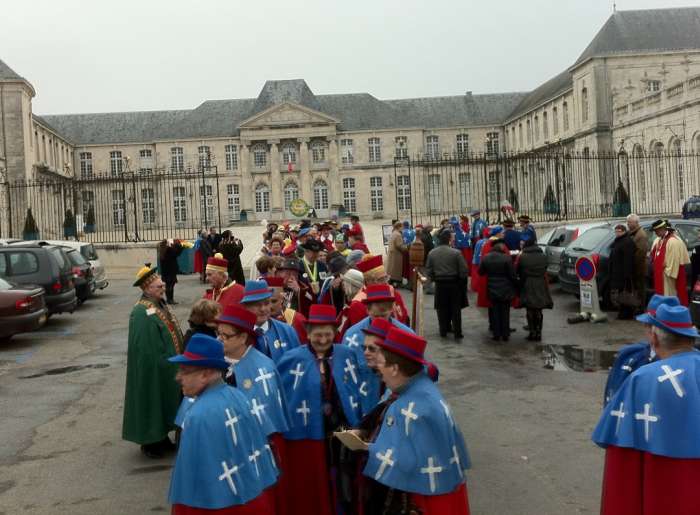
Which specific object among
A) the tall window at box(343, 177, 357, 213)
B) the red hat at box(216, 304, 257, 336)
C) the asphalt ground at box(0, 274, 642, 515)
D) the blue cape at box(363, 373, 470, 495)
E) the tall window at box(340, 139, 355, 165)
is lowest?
the asphalt ground at box(0, 274, 642, 515)

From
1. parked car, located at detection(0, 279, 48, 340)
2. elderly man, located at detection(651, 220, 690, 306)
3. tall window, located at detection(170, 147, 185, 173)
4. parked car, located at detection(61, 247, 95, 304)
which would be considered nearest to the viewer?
elderly man, located at detection(651, 220, 690, 306)

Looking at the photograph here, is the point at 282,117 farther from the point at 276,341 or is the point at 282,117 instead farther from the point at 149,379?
the point at 276,341

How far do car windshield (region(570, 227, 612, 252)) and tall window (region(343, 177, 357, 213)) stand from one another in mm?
51017

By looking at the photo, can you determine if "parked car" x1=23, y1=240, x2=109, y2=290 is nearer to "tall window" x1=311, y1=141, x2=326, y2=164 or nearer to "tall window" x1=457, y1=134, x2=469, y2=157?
"tall window" x1=311, y1=141, x2=326, y2=164

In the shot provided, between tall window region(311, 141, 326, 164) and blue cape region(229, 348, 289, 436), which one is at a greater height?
tall window region(311, 141, 326, 164)

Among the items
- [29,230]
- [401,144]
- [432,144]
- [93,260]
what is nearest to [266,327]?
[93,260]

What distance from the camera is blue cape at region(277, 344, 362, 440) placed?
464 centimetres

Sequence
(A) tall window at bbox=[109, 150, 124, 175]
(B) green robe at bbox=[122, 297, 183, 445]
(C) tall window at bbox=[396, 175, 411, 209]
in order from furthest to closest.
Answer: (A) tall window at bbox=[109, 150, 124, 175], (C) tall window at bbox=[396, 175, 411, 209], (B) green robe at bbox=[122, 297, 183, 445]

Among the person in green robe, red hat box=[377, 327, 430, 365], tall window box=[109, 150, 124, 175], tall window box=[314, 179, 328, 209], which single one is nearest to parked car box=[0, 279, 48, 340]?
the person in green robe

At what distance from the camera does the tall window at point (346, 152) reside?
224 feet

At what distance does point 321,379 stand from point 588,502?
226 centimetres

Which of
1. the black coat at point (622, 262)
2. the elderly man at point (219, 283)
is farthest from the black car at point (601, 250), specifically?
the elderly man at point (219, 283)

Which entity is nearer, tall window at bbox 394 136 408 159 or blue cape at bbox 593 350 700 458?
blue cape at bbox 593 350 700 458

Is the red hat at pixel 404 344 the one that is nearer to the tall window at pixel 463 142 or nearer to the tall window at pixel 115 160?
the tall window at pixel 463 142
